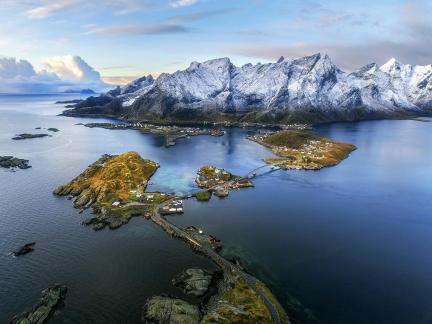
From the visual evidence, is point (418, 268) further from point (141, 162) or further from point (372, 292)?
point (141, 162)

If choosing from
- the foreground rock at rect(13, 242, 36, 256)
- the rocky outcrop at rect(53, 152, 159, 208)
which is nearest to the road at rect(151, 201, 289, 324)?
the rocky outcrop at rect(53, 152, 159, 208)

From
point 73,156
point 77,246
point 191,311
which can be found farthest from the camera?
point 73,156

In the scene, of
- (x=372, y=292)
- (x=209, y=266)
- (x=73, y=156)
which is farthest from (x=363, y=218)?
(x=73, y=156)

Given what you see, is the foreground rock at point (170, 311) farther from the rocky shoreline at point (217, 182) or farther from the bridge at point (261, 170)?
the bridge at point (261, 170)

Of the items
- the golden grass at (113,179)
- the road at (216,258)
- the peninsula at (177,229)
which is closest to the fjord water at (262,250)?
the road at (216,258)

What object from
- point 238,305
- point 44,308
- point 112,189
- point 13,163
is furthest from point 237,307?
point 13,163

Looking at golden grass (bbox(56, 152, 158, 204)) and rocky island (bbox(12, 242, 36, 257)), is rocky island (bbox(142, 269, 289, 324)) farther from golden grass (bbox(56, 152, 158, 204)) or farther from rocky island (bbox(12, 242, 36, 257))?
golden grass (bbox(56, 152, 158, 204))
